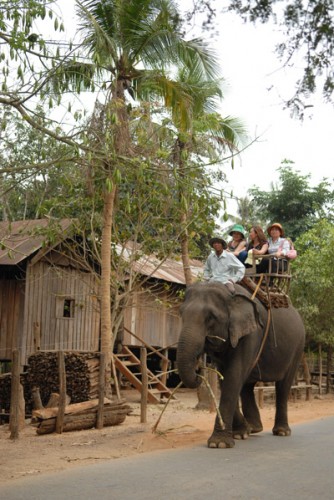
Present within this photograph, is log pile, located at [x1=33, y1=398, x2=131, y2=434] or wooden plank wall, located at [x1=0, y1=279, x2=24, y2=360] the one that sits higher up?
wooden plank wall, located at [x1=0, y1=279, x2=24, y2=360]

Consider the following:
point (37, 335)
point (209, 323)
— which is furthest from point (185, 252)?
point (209, 323)

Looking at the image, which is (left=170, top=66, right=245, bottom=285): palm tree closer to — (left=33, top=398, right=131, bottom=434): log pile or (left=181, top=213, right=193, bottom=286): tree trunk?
(left=181, top=213, right=193, bottom=286): tree trunk

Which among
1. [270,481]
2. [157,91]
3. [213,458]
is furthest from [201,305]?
[157,91]

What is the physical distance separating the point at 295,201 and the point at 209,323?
22.6m

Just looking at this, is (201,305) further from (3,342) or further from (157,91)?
(3,342)

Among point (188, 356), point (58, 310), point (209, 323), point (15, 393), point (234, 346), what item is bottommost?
point (15, 393)

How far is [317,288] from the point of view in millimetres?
20875

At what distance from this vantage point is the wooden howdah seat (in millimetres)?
10094

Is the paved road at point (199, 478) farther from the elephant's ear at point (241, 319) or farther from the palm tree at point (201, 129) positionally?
the palm tree at point (201, 129)

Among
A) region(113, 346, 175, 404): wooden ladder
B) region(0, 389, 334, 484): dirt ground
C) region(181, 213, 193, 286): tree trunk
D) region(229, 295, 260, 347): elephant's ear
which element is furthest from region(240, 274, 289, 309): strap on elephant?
region(113, 346, 175, 404): wooden ladder

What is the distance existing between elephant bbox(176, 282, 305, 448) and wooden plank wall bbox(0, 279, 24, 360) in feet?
25.5

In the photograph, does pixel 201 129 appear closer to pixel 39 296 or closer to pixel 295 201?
pixel 39 296

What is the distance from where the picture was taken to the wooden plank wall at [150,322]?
68.3 ft

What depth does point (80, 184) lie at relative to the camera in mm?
14984
